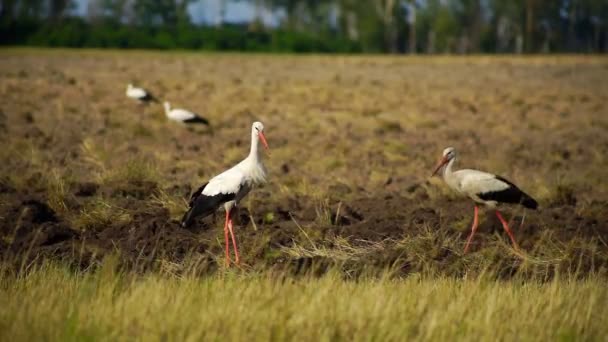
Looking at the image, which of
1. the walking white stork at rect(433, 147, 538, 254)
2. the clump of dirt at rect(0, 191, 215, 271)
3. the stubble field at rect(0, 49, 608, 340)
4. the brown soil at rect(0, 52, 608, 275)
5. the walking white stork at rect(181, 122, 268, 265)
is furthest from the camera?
the walking white stork at rect(433, 147, 538, 254)

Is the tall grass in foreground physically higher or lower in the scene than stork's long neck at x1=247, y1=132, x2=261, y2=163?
lower

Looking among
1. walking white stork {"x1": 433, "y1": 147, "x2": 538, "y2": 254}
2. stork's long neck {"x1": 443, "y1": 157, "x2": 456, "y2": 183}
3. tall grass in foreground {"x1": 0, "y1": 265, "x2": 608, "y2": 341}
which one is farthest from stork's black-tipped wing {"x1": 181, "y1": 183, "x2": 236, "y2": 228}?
stork's long neck {"x1": 443, "y1": 157, "x2": 456, "y2": 183}

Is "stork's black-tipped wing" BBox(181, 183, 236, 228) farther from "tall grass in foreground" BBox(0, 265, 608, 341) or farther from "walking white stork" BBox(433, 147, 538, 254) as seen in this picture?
"walking white stork" BBox(433, 147, 538, 254)

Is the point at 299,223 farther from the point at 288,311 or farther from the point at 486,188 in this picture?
the point at 288,311

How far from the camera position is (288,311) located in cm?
616

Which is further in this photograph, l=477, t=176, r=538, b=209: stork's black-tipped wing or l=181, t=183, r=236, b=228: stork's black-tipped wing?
l=477, t=176, r=538, b=209: stork's black-tipped wing

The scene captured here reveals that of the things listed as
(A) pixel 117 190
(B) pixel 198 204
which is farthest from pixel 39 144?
(B) pixel 198 204

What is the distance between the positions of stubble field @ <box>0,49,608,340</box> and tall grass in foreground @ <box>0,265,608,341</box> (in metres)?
0.02

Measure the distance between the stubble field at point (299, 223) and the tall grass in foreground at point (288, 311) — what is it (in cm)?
2

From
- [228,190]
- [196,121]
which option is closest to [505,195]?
[228,190]

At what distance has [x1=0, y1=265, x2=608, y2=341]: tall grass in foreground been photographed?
5.82 meters

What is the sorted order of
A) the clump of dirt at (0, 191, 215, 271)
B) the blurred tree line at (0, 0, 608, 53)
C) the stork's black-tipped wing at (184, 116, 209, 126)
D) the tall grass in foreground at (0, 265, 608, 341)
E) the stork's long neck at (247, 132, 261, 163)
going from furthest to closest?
the blurred tree line at (0, 0, 608, 53)
the stork's black-tipped wing at (184, 116, 209, 126)
the stork's long neck at (247, 132, 261, 163)
the clump of dirt at (0, 191, 215, 271)
the tall grass in foreground at (0, 265, 608, 341)

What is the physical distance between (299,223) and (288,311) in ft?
15.2

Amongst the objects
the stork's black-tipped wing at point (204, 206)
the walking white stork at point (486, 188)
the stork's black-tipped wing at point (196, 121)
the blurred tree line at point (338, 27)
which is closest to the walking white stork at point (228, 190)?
the stork's black-tipped wing at point (204, 206)
